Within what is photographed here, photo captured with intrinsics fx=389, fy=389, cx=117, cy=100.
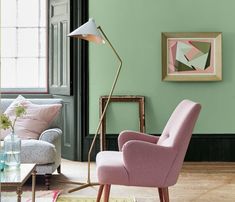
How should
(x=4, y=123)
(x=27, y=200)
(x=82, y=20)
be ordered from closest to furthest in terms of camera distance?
(x=4, y=123), (x=27, y=200), (x=82, y=20)

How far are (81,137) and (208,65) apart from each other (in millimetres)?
1932

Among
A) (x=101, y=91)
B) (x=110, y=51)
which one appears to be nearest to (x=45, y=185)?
(x=101, y=91)

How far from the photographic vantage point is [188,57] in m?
5.14

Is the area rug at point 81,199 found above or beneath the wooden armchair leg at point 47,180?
beneath

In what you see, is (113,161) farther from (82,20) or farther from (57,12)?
(57,12)

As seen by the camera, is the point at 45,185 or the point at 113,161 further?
the point at 45,185

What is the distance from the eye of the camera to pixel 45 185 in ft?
12.4

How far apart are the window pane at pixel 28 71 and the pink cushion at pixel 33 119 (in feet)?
5.14

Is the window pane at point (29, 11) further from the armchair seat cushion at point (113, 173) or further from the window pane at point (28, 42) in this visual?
the armchair seat cushion at point (113, 173)

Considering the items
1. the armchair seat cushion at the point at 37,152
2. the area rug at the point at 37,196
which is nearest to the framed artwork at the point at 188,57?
the armchair seat cushion at the point at 37,152

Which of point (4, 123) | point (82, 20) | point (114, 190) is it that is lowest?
→ point (114, 190)

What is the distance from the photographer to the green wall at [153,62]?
5.13m

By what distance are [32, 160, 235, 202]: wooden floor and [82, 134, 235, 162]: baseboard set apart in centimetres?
17

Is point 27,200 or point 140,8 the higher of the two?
point 140,8
